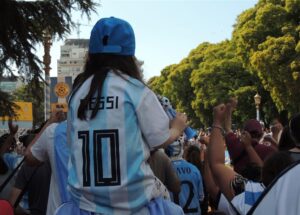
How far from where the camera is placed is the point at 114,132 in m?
2.55

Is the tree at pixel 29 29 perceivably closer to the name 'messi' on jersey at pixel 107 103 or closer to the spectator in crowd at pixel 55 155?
the spectator in crowd at pixel 55 155

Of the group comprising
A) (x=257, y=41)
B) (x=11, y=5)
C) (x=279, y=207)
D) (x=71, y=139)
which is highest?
(x=257, y=41)

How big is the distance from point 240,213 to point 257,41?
143ft

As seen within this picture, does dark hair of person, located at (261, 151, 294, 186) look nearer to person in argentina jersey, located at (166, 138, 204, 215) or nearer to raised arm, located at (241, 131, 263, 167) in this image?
raised arm, located at (241, 131, 263, 167)

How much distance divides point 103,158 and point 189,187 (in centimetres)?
320

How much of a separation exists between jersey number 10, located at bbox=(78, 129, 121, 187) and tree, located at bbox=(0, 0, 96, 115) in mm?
9648

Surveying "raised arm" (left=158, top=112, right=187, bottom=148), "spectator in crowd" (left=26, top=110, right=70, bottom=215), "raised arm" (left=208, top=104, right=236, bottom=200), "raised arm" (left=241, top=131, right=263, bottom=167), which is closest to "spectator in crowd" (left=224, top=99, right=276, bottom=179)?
"raised arm" (left=241, top=131, right=263, bottom=167)

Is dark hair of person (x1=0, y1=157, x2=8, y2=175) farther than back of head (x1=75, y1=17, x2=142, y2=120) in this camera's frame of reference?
Yes

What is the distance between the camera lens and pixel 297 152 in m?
3.68

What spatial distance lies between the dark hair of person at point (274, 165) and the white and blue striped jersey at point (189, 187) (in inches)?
94.6

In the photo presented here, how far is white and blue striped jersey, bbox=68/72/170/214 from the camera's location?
253cm

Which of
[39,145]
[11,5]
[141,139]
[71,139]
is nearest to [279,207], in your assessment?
[141,139]

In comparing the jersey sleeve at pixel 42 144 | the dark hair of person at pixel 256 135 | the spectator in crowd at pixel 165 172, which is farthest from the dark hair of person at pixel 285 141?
the jersey sleeve at pixel 42 144

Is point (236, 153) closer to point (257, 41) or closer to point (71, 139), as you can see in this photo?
point (71, 139)
